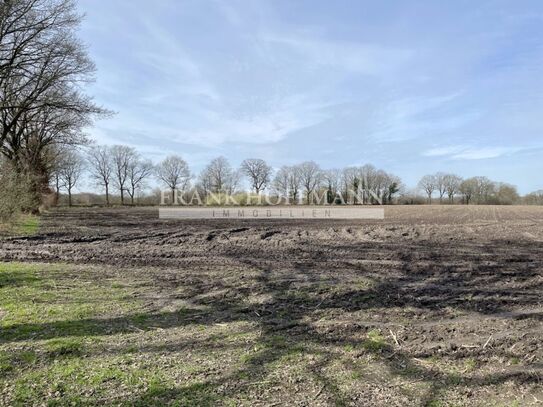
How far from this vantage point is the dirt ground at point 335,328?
3.13 m

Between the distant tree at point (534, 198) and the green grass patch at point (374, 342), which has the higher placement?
the distant tree at point (534, 198)

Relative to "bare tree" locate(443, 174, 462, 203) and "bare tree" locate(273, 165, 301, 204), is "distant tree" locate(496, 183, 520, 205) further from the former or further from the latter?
"bare tree" locate(273, 165, 301, 204)

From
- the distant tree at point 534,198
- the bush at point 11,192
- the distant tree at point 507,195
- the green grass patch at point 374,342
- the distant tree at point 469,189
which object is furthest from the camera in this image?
the distant tree at point 469,189

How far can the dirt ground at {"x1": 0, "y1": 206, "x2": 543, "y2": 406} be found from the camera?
3.13 m

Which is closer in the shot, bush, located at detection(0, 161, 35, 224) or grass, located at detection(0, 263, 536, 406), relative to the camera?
grass, located at detection(0, 263, 536, 406)

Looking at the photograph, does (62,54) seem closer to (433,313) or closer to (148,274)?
(148,274)

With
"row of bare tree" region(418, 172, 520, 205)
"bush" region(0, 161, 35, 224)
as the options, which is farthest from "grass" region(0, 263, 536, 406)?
"row of bare tree" region(418, 172, 520, 205)

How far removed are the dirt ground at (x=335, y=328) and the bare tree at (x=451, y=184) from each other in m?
94.2

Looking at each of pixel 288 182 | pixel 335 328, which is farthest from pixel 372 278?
pixel 288 182

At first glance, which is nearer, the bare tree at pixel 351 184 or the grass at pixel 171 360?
the grass at pixel 171 360

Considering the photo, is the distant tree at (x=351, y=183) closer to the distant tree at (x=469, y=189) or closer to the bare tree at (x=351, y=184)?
the bare tree at (x=351, y=184)

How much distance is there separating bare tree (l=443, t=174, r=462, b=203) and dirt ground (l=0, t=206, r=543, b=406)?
309 feet

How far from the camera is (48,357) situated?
374cm

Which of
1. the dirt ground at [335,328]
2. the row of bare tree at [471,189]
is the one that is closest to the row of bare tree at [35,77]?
the dirt ground at [335,328]
